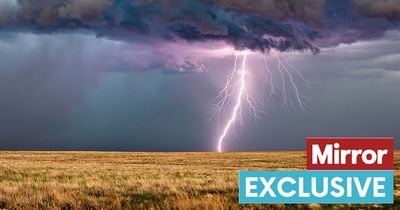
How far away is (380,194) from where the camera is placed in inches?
612

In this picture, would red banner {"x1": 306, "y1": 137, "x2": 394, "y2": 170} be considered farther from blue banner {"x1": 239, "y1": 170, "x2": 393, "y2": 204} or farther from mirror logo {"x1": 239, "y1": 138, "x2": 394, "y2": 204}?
blue banner {"x1": 239, "y1": 170, "x2": 393, "y2": 204}

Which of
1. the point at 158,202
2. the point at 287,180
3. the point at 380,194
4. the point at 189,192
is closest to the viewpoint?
the point at 287,180

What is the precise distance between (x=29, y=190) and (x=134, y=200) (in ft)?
15.2

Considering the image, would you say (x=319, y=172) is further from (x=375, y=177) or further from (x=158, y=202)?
(x=158, y=202)

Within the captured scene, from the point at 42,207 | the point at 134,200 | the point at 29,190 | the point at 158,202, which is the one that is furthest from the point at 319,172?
the point at 29,190

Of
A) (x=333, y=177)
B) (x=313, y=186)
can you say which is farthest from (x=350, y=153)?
(x=313, y=186)

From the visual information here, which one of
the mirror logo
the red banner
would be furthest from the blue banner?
the red banner

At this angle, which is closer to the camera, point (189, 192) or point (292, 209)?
point (292, 209)

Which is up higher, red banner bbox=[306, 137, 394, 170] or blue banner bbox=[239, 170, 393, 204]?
red banner bbox=[306, 137, 394, 170]

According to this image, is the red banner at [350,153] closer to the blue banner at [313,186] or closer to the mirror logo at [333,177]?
the mirror logo at [333,177]

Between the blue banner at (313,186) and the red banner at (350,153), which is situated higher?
the red banner at (350,153)

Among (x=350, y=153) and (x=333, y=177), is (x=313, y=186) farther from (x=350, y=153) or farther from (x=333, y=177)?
(x=350, y=153)

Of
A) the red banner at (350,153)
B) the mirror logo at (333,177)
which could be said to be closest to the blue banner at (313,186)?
the mirror logo at (333,177)

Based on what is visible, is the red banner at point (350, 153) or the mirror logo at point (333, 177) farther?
the red banner at point (350, 153)
